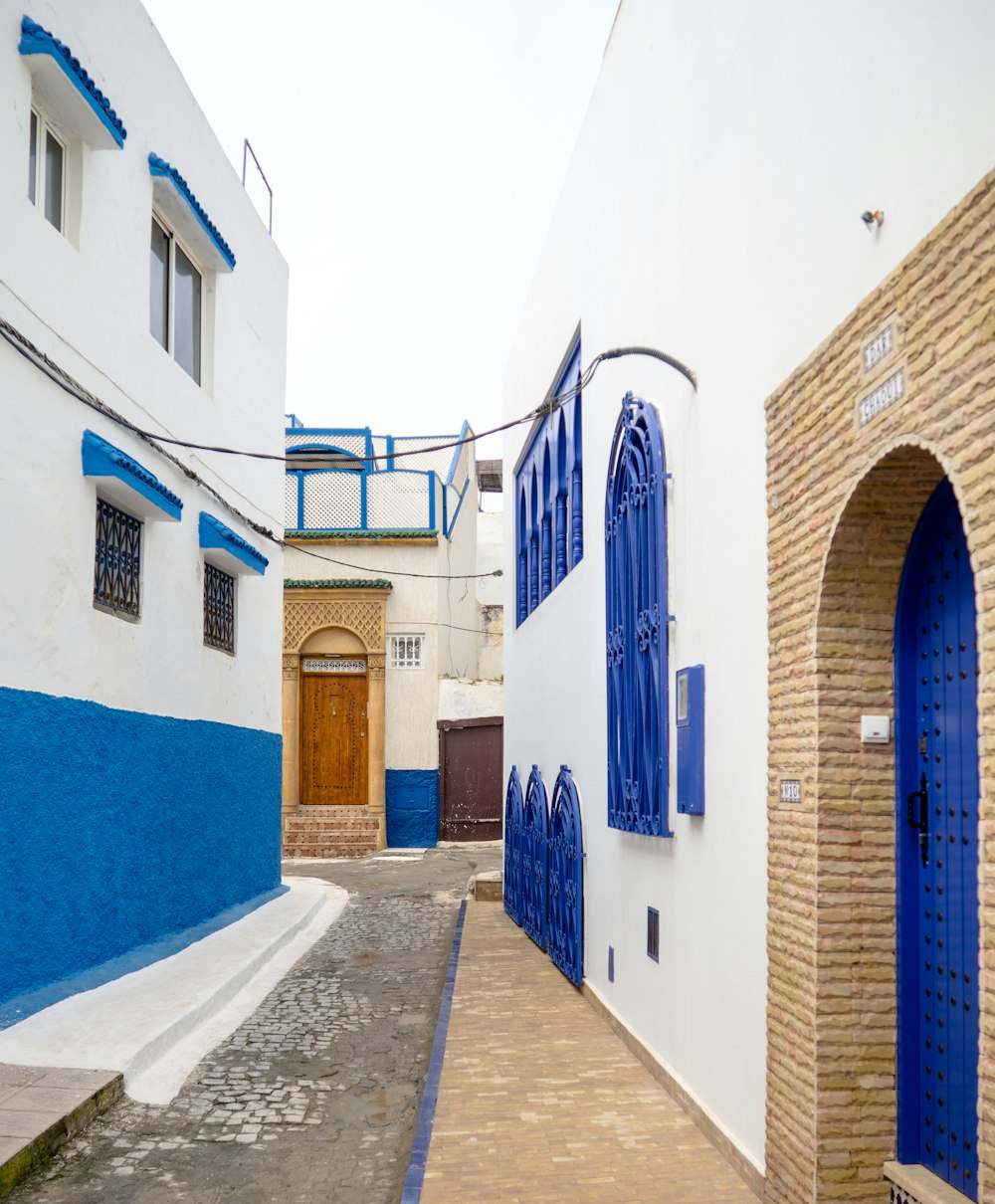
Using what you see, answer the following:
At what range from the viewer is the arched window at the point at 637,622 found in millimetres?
5523

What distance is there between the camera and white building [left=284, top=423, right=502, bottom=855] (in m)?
18.2

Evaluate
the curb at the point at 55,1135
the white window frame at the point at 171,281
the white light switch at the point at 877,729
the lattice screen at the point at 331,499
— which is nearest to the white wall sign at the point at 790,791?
the white light switch at the point at 877,729

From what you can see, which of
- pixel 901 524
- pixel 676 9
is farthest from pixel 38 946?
pixel 676 9

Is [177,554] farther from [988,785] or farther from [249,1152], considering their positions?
[988,785]

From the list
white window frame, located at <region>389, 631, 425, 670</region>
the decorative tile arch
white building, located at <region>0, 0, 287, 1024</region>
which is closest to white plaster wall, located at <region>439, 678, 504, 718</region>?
white window frame, located at <region>389, 631, 425, 670</region>

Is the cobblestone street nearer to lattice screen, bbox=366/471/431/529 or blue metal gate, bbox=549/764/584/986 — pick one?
blue metal gate, bbox=549/764/584/986

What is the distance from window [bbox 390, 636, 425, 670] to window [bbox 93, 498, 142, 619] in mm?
10906

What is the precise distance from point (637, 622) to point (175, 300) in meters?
5.05

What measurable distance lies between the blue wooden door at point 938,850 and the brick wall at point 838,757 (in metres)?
0.05

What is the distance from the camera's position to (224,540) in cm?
945

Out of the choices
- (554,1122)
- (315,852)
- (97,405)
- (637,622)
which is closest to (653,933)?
(554,1122)

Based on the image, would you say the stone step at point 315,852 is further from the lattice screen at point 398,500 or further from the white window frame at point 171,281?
the white window frame at point 171,281

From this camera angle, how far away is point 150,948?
7.81m

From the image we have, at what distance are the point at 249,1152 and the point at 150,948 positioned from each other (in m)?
3.37
